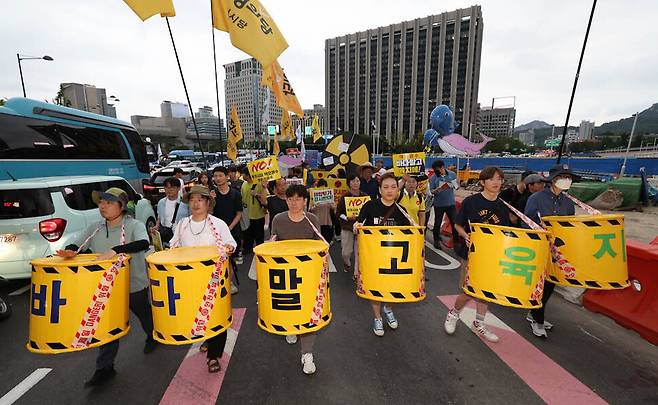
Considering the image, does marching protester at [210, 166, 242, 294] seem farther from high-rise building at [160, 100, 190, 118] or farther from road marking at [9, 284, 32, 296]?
high-rise building at [160, 100, 190, 118]

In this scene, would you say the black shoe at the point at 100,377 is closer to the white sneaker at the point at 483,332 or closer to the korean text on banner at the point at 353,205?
the korean text on banner at the point at 353,205

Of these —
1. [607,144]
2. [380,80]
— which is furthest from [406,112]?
[607,144]

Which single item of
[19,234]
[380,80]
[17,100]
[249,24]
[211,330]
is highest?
[380,80]

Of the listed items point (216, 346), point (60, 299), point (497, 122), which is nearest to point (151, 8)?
point (60, 299)

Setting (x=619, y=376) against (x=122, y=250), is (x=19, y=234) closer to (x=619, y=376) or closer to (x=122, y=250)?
(x=122, y=250)

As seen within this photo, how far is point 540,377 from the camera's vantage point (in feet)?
10.1

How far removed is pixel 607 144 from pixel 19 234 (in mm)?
135085

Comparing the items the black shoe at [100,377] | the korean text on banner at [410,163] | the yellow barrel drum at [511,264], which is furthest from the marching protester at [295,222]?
the korean text on banner at [410,163]

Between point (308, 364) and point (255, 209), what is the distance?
3884 mm

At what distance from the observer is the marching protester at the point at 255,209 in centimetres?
641

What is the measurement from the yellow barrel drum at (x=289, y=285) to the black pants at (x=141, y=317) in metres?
1.41

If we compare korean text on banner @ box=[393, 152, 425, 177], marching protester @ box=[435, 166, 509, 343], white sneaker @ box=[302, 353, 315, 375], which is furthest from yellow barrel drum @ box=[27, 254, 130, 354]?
korean text on banner @ box=[393, 152, 425, 177]

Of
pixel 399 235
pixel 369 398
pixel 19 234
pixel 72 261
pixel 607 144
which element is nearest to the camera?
pixel 72 261

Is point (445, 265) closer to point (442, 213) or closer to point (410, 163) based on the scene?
point (442, 213)
